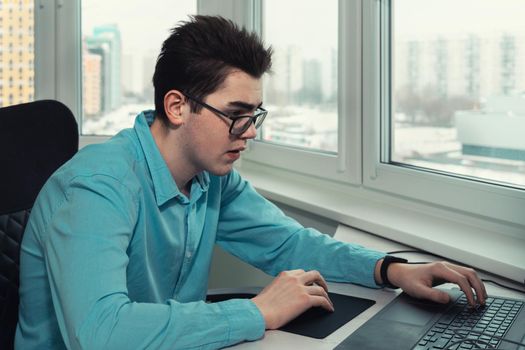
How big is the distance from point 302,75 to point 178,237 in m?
1.23

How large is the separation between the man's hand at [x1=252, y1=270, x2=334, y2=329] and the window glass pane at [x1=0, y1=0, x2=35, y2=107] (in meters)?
1.85

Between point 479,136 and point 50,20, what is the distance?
5.67 feet

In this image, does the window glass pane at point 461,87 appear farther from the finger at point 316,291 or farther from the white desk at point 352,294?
the finger at point 316,291

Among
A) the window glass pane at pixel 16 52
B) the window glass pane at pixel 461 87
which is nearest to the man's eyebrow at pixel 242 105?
the window glass pane at pixel 461 87

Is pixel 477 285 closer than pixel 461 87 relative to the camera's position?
Yes

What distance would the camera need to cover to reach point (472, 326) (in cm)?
109

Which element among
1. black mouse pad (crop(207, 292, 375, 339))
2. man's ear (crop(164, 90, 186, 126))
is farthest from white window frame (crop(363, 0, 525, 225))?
man's ear (crop(164, 90, 186, 126))

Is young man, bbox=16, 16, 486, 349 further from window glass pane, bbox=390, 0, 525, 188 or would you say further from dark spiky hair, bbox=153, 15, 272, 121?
window glass pane, bbox=390, 0, 525, 188

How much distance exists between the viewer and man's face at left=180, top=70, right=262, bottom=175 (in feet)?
4.24

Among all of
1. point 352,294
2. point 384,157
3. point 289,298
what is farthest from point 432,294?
point 384,157

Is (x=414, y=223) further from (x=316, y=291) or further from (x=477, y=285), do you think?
(x=316, y=291)

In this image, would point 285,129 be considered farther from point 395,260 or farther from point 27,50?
point 395,260

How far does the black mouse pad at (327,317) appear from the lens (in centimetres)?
111

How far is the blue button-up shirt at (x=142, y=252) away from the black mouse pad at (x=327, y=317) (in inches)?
3.2
